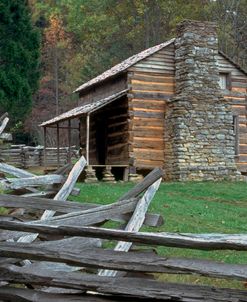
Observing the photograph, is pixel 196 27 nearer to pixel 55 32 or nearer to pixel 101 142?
pixel 101 142

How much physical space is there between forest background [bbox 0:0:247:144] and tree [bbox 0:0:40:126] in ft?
10.5

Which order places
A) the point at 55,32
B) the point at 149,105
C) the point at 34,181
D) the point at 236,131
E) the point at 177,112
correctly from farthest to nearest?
the point at 55,32 → the point at 236,131 → the point at 149,105 → the point at 177,112 → the point at 34,181

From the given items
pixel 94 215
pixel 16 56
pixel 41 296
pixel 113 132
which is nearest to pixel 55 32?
pixel 16 56

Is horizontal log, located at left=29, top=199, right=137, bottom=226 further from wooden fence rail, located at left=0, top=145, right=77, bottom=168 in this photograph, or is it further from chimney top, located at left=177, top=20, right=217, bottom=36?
wooden fence rail, located at left=0, top=145, right=77, bottom=168

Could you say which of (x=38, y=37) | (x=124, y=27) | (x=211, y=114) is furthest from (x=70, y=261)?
(x=124, y=27)

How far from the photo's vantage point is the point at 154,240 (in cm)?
426

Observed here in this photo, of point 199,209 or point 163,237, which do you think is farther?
point 199,209

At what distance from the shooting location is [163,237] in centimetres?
425

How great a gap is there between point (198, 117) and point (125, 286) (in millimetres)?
18651

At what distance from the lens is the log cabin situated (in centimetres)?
2239

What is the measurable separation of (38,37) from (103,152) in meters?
12.9

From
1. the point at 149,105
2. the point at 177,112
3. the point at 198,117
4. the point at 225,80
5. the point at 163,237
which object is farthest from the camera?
the point at 225,80

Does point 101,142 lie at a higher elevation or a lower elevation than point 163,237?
lower

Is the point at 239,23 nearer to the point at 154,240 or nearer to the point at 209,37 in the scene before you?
the point at 209,37
